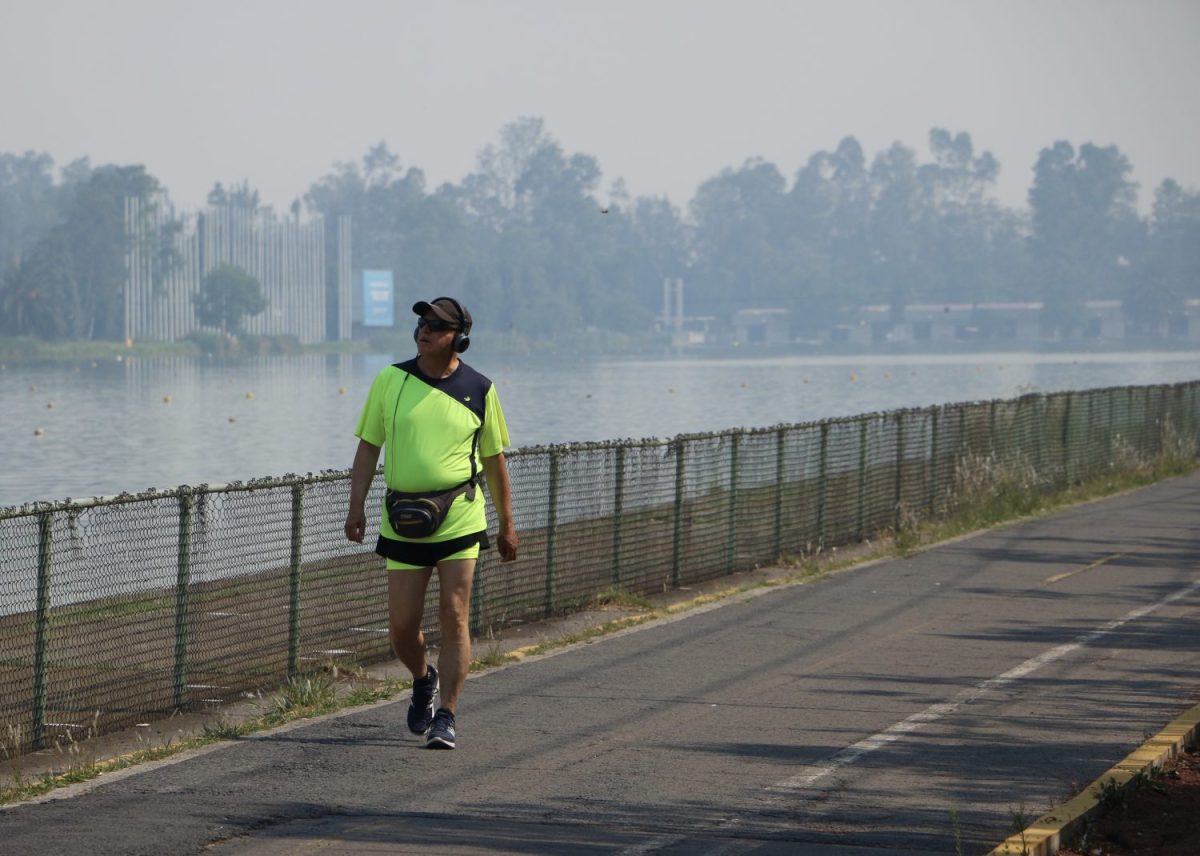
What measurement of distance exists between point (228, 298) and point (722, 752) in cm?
16276

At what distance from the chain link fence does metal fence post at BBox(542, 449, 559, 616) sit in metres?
0.02

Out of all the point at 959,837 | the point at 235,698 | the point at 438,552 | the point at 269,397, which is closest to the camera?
the point at 959,837

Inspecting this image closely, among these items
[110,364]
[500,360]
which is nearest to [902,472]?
[110,364]

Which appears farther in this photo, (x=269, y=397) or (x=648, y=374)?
(x=648, y=374)

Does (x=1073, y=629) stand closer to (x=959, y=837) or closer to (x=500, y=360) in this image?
(x=959, y=837)

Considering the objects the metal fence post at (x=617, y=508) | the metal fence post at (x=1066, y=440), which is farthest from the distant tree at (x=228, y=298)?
the metal fence post at (x=617, y=508)

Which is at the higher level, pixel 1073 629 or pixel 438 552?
pixel 438 552

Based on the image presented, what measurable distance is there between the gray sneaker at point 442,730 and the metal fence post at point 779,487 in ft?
32.6

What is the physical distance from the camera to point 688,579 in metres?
17.2

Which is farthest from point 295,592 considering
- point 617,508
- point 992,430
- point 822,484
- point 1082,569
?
point 992,430

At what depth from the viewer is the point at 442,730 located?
937 centimetres

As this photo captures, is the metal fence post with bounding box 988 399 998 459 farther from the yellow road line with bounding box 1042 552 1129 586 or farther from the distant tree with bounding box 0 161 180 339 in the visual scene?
the distant tree with bounding box 0 161 180 339

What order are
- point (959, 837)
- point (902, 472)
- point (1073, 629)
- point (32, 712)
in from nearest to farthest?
1. point (959, 837)
2. point (32, 712)
3. point (1073, 629)
4. point (902, 472)

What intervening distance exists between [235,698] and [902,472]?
1294 centimetres
